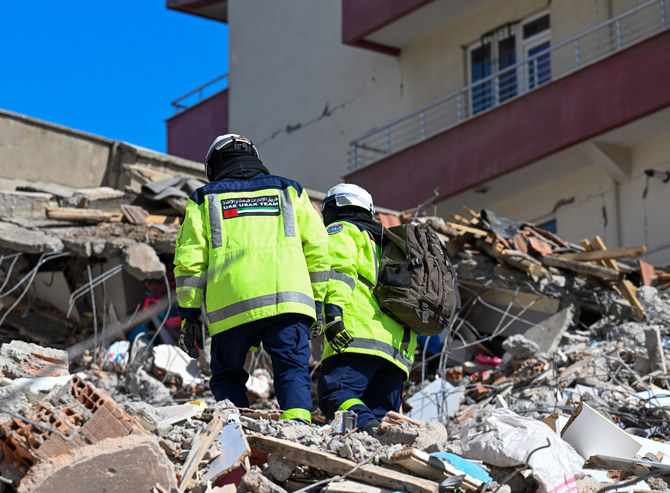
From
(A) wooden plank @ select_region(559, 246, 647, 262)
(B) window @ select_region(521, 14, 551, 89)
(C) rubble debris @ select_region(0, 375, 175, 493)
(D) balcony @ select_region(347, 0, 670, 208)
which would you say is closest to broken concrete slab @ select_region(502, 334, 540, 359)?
(A) wooden plank @ select_region(559, 246, 647, 262)

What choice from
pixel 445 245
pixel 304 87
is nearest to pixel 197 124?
pixel 304 87

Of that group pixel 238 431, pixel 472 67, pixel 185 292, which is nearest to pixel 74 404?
pixel 238 431

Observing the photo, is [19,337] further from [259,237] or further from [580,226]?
[580,226]

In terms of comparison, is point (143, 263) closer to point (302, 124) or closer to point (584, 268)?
point (584, 268)

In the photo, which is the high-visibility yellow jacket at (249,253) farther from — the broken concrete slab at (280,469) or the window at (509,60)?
the window at (509,60)

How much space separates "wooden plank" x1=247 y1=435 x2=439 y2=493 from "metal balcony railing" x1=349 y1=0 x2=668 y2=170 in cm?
1088

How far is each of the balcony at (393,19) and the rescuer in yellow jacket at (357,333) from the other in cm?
1154

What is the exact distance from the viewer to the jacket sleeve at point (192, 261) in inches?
229

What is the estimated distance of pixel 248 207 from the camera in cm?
594

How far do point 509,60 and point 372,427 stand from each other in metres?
12.9

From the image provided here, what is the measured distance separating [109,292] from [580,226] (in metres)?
8.29

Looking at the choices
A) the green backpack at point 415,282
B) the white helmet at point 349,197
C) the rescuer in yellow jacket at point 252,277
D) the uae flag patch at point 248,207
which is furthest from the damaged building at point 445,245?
the white helmet at point 349,197

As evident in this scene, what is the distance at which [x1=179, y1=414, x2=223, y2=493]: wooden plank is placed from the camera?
4258 mm

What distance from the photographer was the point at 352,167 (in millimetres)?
19062
